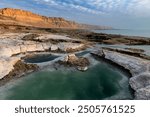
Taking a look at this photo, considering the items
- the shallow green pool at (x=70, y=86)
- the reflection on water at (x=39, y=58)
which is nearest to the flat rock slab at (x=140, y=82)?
the shallow green pool at (x=70, y=86)

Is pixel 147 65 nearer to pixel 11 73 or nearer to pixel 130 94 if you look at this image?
pixel 130 94

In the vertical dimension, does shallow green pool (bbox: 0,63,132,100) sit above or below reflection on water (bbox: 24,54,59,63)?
below

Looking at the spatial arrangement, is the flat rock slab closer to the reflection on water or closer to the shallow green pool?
the shallow green pool

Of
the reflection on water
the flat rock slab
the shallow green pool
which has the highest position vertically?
the flat rock slab

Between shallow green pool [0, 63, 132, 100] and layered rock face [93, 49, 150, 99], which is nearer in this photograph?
layered rock face [93, 49, 150, 99]

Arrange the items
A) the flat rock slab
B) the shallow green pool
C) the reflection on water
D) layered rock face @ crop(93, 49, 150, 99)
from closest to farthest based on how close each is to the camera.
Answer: layered rock face @ crop(93, 49, 150, 99) < the shallow green pool < the flat rock slab < the reflection on water

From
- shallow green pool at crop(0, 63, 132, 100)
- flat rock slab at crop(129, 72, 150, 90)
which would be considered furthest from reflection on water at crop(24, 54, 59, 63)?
flat rock slab at crop(129, 72, 150, 90)

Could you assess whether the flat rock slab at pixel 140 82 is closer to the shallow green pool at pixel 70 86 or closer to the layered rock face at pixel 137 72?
the layered rock face at pixel 137 72
